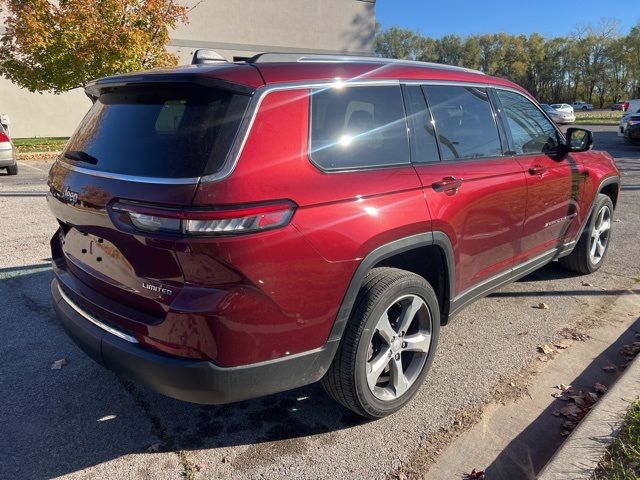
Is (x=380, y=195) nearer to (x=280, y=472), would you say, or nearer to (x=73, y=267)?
(x=280, y=472)

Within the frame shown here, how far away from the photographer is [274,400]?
3.07m

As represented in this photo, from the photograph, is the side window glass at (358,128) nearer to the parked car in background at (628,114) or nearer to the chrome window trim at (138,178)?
the chrome window trim at (138,178)

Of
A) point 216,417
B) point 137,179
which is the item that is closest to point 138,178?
point 137,179

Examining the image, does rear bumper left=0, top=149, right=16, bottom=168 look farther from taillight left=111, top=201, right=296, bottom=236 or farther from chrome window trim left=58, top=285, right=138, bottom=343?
taillight left=111, top=201, right=296, bottom=236

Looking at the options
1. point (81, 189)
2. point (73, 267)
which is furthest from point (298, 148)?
point (73, 267)

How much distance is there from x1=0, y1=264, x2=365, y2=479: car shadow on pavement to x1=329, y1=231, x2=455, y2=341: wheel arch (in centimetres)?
72

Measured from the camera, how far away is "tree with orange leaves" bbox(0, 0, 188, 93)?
15.3m

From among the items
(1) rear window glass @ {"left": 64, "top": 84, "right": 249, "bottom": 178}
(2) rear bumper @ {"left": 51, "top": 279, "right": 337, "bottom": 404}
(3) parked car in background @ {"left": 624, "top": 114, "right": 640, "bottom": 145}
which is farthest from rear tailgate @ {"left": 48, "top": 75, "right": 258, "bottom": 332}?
(3) parked car in background @ {"left": 624, "top": 114, "right": 640, "bottom": 145}

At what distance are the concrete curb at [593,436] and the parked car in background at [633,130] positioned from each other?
1668 cm

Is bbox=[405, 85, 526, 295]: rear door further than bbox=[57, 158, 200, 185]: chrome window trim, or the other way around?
bbox=[405, 85, 526, 295]: rear door

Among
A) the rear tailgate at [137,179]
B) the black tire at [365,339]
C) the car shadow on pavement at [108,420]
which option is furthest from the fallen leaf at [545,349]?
the rear tailgate at [137,179]

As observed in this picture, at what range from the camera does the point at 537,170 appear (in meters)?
3.86

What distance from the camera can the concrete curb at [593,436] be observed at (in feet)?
7.70

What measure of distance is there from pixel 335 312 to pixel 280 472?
816 millimetres
